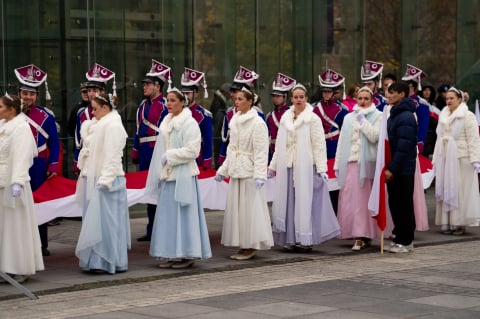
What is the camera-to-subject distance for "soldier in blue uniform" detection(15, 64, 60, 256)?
1371 cm

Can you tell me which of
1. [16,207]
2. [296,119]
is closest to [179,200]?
[16,207]

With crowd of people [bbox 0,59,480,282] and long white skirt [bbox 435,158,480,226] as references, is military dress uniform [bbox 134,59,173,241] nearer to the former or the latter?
crowd of people [bbox 0,59,480,282]

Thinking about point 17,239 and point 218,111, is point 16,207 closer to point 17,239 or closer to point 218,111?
point 17,239

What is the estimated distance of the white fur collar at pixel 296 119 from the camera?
14281 millimetres

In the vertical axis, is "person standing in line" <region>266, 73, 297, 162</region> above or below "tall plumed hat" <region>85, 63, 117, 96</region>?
below

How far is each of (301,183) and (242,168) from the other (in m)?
0.99

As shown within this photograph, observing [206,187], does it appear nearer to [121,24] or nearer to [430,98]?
[121,24]

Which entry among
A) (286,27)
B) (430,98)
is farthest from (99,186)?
(430,98)

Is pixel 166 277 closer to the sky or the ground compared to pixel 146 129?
closer to the ground

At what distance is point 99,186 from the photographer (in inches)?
485

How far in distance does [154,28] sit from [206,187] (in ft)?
18.8

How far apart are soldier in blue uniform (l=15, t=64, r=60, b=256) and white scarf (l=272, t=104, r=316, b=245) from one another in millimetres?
2732

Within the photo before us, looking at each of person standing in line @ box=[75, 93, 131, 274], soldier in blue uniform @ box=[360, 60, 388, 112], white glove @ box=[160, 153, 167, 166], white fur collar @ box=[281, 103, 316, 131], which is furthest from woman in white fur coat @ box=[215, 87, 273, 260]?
soldier in blue uniform @ box=[360, 60, 388, 112]

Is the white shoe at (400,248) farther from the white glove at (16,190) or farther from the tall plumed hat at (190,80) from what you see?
the white glove at (16,190)
